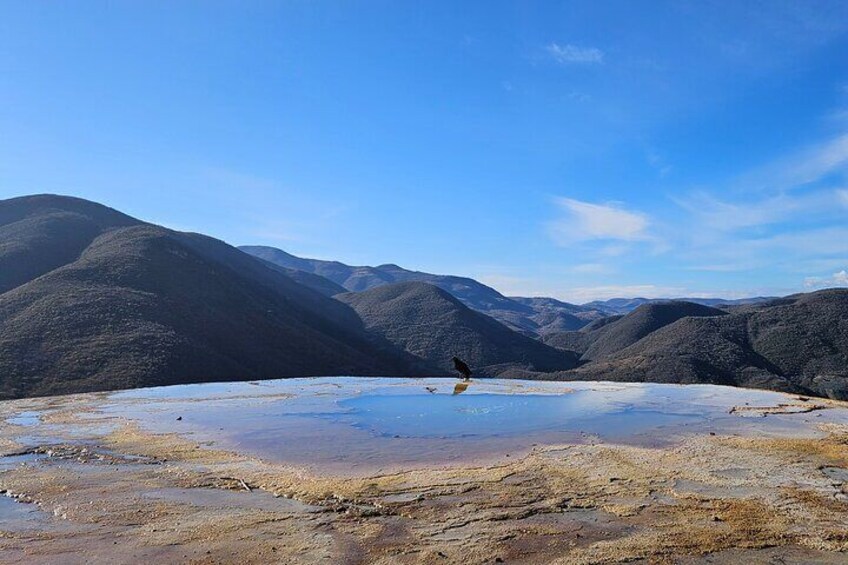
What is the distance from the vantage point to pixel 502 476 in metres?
8.52

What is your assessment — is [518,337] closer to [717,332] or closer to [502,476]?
[717,332]

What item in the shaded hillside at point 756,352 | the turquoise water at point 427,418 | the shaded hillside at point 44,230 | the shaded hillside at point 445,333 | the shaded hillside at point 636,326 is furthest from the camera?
the shaded hillside at point 636,326

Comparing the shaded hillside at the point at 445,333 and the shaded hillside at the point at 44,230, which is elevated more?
the shaded hillside at the point at 44,230

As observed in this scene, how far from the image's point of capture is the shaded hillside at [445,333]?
54719 mm

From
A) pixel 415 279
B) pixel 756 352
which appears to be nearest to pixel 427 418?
pixel 756 352

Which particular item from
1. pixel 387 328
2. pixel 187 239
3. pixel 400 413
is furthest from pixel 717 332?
pixel 187 239

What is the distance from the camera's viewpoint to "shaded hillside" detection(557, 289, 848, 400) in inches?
1423

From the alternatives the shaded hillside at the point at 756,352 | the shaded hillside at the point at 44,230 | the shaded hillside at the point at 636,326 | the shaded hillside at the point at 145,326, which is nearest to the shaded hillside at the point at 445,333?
the shaded hillside at the point at 145,326

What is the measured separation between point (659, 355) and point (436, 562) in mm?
40398

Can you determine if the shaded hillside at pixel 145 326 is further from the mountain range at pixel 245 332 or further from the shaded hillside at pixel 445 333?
the shaded hillside at pixel 445 333

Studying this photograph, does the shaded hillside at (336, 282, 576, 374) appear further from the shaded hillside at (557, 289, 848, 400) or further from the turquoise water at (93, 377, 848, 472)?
the turquoise water at (93, 377, 848, 472)

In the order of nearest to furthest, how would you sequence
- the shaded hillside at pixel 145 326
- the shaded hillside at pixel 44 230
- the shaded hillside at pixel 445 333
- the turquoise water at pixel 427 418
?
1. the turquoise water at pixel 427 418
2. the shaded hillside at pixel 145 326
3. the shaded hillside at pixel 44 230
4. the shaded hillside at pixel 445 333

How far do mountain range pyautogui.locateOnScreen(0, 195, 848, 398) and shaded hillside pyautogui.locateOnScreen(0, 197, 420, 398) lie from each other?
0.40 ft

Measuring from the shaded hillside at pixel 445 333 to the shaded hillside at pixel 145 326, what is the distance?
4.50 m
